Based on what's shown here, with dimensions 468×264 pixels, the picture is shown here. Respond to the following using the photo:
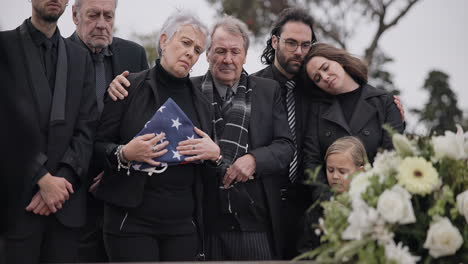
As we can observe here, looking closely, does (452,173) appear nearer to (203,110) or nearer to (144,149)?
(144,149)

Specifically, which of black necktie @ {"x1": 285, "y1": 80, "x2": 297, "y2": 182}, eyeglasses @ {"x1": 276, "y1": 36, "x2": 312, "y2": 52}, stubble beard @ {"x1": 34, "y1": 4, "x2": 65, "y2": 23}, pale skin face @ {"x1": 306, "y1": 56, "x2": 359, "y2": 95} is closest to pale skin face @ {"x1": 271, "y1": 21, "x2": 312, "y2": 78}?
eyeglasses @ {"x1": 276, "y1": 36, "x2": 312, "y2": 52}

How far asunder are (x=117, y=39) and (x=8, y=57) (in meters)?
2.70

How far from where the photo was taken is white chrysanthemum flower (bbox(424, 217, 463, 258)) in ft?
8.37

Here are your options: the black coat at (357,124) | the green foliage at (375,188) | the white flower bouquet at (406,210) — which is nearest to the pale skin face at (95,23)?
the black coat at (357,124)

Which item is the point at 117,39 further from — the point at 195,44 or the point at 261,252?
the point at 261,252

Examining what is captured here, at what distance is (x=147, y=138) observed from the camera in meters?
3.72

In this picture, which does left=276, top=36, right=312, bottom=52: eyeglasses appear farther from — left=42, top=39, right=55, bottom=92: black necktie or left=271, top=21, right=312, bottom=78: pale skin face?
left=42, top=39, right=55, bottom=92: black necktie

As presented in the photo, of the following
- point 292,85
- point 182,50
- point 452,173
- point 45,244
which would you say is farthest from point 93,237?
point 452,173

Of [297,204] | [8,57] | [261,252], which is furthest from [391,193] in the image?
[297,204]

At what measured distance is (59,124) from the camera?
388 cm

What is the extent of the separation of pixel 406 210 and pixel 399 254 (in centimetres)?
17

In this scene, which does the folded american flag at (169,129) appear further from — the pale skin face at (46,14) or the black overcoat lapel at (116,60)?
the black overcoat lapel at (116,60)

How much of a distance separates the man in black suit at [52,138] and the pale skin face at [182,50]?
1.77 feet

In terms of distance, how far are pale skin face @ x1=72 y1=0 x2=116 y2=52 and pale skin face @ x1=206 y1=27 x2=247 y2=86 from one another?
80cm
